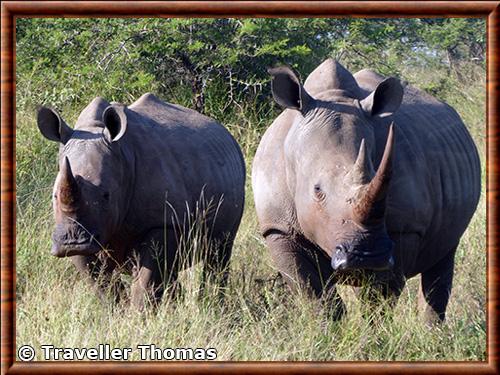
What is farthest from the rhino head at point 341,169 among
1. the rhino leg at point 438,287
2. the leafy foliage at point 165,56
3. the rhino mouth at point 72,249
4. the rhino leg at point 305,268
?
the leafy foliage at point 165,56

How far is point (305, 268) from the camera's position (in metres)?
7.47

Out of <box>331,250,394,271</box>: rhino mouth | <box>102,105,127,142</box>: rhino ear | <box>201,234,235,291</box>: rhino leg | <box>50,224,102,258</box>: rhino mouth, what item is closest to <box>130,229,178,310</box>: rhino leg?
<box>201,234,235,291</box>: rhino leg

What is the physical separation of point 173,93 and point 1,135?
6.15 m

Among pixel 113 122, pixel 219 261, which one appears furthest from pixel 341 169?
pixel 219 261

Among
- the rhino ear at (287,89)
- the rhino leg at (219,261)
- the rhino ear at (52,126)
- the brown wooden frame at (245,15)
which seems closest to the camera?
the brown wooden frame at (245,15)

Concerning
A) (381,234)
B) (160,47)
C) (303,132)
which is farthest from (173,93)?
(381,234)

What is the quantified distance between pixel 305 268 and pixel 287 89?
3.87 feet

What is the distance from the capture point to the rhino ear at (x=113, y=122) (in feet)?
26.5

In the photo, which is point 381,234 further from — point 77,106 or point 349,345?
point 77,106

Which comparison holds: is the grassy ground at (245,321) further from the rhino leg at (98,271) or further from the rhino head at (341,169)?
the rhino head at (341,169)

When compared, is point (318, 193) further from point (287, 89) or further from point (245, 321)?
point (245, 321)

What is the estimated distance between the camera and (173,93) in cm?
1258

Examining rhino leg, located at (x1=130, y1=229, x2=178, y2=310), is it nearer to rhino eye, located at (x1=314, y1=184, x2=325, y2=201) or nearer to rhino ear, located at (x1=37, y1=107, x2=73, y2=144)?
rhino ear, located at (x1=37, y1=107, x2=73, y2=144)

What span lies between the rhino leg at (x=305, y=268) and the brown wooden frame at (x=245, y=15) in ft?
4.51
